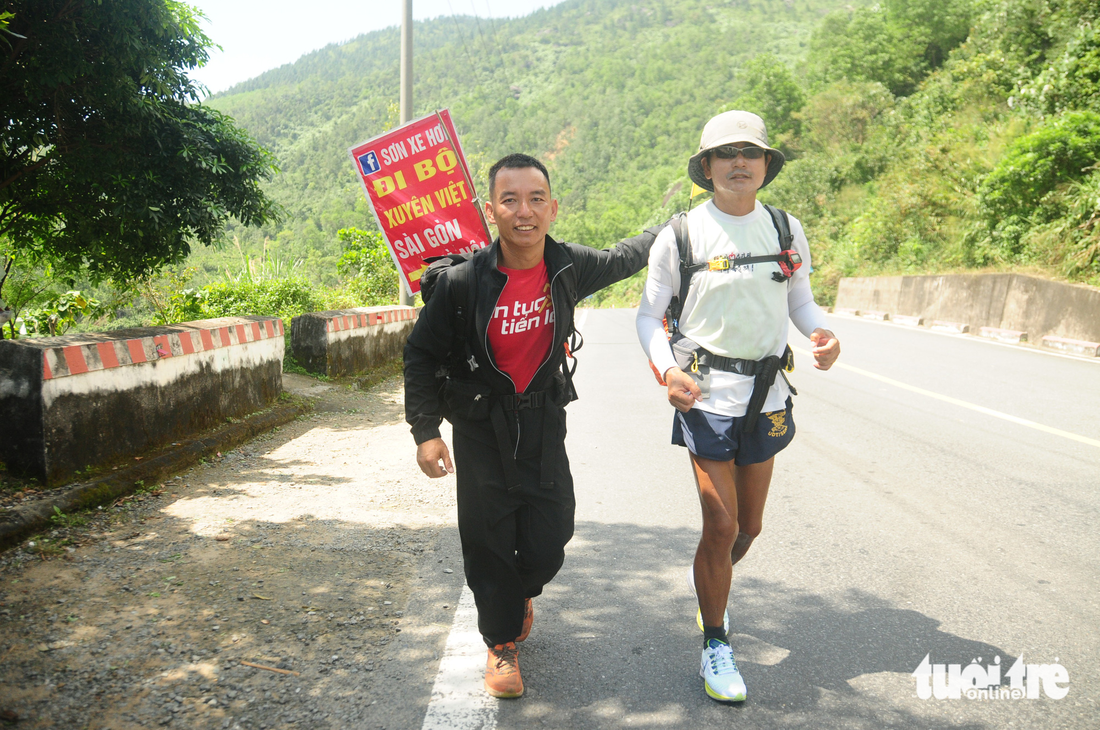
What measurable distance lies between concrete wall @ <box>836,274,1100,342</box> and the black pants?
44.3 ft

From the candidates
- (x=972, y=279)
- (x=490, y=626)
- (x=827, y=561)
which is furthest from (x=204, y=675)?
(x=972, y=279)

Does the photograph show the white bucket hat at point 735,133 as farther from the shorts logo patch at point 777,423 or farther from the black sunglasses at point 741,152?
the shorts logo patch at point 777,423

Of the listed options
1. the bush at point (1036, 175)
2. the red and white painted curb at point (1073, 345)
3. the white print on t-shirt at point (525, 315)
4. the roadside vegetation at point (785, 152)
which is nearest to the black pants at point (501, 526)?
the white print on t-shirt at point (525, 315)

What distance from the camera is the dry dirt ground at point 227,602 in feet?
8.57

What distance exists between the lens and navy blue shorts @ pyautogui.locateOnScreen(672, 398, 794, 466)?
2826 millimetres

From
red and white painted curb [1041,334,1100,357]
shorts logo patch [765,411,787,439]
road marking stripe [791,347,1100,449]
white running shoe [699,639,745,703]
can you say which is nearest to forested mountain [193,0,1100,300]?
red and white painted curb [1041,334,1100,357]

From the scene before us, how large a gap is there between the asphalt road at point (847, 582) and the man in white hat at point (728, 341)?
0.36 metres

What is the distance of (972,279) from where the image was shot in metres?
17.4

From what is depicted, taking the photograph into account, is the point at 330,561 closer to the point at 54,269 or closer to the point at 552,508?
the point at 552,508

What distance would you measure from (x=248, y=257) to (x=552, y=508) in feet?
42.6

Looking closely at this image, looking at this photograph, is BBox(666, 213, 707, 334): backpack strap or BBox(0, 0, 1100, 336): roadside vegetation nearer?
BBox(666, 213, 707, 334): backpack strap

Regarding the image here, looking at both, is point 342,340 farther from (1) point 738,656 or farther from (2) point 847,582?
(1) point 738,656

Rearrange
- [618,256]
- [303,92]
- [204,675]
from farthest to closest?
1. [303,92]
2. [618,256]
3. [204,675]

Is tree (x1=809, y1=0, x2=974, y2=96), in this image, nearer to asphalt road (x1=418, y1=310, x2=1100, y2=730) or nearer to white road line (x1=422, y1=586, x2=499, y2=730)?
asphalt road (x1=418, y1=310, x2=1100, y2=730)
